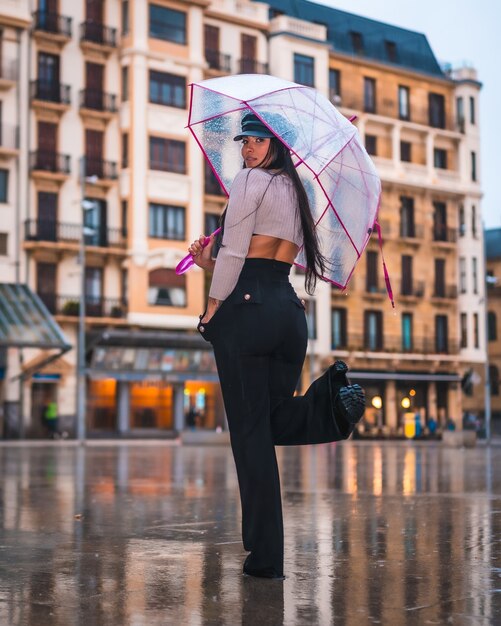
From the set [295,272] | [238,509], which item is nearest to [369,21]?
[295,272]

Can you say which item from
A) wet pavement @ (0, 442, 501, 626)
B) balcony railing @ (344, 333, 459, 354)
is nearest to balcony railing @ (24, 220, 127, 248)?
balcony railing @ (344, 333, 459, 354)

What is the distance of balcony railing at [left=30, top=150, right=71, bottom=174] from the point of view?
50438mm

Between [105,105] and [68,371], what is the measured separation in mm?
11366

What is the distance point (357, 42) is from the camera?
216 ft

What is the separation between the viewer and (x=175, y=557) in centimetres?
659

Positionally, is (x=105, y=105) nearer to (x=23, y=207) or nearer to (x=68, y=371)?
(x=23, y=207)

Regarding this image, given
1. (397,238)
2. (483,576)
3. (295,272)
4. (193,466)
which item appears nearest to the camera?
(483,576)

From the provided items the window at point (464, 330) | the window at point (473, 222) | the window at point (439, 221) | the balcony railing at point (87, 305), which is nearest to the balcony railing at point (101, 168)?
the balcony railing at point (87, 305)

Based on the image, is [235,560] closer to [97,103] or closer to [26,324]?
[26,324]

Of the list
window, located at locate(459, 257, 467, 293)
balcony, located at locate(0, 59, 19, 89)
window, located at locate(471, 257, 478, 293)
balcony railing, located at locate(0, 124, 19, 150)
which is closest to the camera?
balcony railing, located at locate(0, 124, 19, 150)

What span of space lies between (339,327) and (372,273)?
11.9ft

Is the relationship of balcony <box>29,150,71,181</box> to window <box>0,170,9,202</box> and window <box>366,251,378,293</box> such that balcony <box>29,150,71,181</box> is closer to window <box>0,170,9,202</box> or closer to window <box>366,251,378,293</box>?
window <box>0,170,9,202</box>

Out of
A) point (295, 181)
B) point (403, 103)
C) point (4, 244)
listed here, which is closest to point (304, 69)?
point (403, 103)

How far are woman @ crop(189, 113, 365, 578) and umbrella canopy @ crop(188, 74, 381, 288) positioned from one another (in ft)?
1.04
